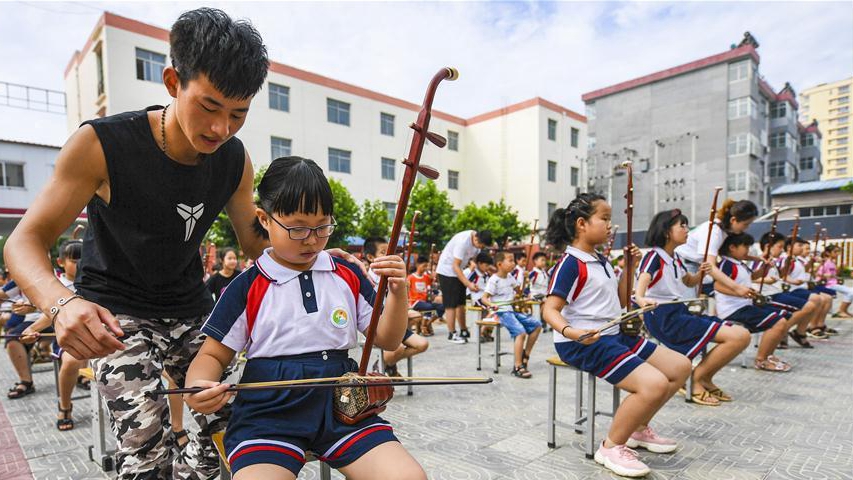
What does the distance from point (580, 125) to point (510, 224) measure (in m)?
13.9

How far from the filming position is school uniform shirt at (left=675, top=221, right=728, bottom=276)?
5770 mm

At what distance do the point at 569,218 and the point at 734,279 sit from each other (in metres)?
3.62

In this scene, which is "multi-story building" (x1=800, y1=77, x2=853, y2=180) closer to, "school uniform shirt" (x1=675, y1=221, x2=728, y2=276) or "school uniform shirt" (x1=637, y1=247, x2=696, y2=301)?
"school uniform shirt" (x1=675, y1=221, x2=728, y2=276)

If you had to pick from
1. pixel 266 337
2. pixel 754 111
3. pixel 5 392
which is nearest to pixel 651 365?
pixel 266 337

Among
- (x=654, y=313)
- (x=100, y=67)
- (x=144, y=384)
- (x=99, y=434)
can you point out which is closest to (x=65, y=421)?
(x=99, y=434)

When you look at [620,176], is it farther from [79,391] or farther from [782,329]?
[79,391]

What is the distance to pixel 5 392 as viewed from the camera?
592cm

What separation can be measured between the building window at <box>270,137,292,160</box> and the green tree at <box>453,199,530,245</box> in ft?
34.5

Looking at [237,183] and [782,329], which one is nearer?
[237,183]

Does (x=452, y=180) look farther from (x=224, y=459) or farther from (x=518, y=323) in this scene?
(x=224, y=459)

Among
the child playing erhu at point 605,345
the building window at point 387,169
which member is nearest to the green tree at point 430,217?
the building window at point 387,169

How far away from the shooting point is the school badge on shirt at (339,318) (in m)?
2.01

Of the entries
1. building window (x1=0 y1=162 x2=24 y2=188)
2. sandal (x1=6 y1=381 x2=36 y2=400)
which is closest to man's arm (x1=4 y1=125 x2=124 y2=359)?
sandal (x1=6 y1=381 x2=36 y2=400)

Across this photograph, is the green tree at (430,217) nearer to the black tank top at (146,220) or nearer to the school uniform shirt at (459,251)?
the school uniform shirt at (459,251)
